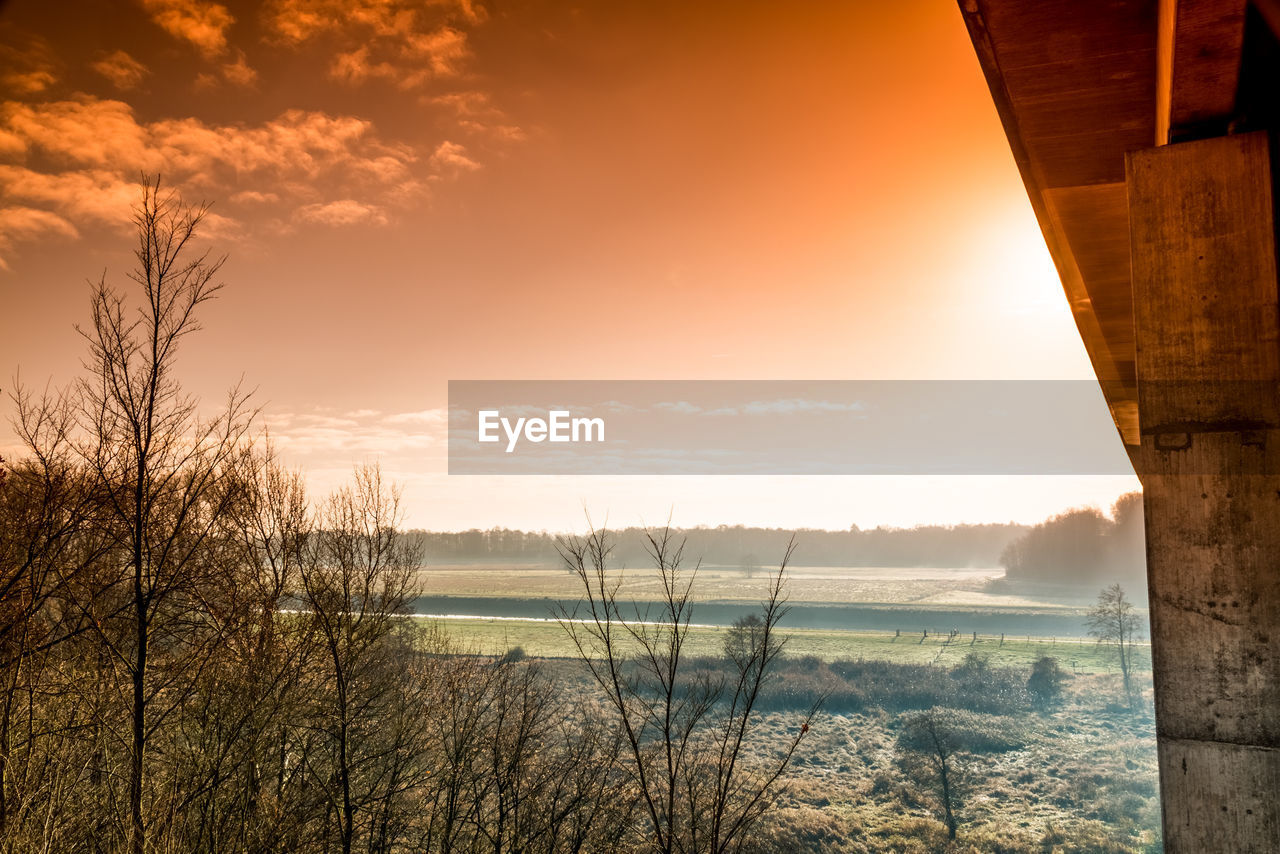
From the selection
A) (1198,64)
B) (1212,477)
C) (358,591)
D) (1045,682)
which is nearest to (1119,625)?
(1045,682)

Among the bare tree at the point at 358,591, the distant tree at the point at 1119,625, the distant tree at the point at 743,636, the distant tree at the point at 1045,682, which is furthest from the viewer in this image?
the distant tree at the point at 1119,625

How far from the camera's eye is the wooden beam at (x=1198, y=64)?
11.7ft

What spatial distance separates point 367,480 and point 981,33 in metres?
17.3

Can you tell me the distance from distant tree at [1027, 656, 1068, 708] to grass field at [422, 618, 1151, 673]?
18.3ft

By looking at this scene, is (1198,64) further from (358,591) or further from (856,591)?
(856,591)

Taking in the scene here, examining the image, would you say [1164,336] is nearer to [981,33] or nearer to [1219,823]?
[981,33]

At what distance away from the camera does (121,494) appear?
7281mm

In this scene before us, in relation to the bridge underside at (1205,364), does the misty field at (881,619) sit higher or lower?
lower

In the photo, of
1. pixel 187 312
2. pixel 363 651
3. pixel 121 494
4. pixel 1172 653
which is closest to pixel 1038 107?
pixel 1172 653

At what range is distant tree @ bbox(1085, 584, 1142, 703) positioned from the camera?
9119 cm

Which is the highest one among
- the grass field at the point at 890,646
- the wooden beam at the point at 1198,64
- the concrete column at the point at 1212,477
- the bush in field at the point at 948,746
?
the wooden beam at the point at 1198,64

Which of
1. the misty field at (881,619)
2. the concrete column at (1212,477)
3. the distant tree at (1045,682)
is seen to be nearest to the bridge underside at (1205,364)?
the concrete column at (1212,477)

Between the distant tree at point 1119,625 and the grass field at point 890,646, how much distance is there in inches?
70.1

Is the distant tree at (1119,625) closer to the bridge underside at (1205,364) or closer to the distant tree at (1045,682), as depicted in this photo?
the distant tree at (1045,682)
